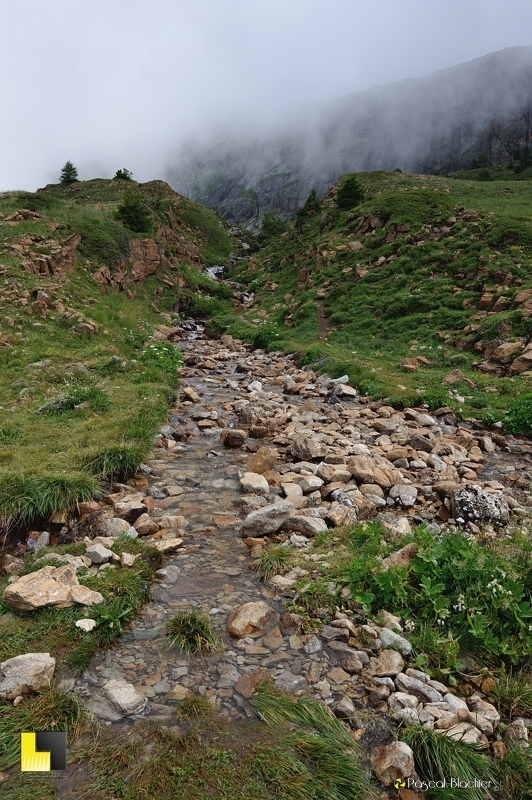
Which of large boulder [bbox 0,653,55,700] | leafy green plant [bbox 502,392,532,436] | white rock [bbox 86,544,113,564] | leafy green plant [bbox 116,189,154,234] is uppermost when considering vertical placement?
leafy green plant [bbox 116,189,154,234]

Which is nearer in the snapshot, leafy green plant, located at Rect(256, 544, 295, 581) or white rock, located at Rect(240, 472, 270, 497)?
leafy green plant, located at Rect(256, 544, 295, 581)

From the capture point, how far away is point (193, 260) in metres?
47.2

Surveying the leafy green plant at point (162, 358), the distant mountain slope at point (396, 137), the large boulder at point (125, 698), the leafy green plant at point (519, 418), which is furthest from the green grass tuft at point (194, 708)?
the distant mountain slope at point (396, 137)

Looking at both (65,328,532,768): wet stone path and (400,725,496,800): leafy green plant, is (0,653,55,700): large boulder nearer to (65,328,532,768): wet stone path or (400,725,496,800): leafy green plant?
(65,328,532,768): wet stone path

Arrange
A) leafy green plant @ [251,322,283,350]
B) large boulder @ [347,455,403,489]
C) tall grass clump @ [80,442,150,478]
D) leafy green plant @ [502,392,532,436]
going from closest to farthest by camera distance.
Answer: tall grass clump @ [80,442,150,478]
large boulder @ [347,455,403,489]
leafy green plant @ [502,392,532,436]
leafy green plant @ [251,322,283,350]

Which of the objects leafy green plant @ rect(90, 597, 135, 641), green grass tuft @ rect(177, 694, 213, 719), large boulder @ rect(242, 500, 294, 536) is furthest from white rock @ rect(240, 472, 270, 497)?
green grass tuft @ rect(177, 694, 213, 719)

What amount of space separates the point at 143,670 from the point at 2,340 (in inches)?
566

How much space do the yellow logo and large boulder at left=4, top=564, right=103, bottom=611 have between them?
4.62 feet

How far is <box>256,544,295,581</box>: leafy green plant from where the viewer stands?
5.60 meters

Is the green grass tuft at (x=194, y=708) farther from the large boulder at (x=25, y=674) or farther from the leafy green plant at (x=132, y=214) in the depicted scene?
the leafy green plant at (x=132, y=214)

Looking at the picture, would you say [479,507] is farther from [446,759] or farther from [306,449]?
[446,759]

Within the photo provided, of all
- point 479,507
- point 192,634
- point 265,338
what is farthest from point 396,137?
point 192,634

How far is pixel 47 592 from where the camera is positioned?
4719mm

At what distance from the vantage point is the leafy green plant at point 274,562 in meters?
5.60
